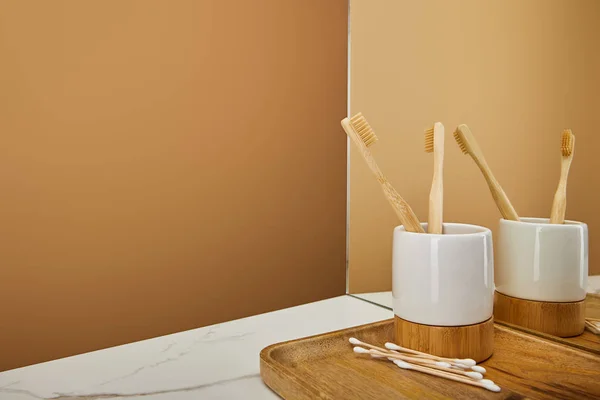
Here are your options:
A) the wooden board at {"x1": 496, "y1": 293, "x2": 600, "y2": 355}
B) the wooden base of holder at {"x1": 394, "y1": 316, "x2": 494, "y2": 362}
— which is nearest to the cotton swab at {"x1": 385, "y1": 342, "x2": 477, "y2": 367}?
the wooden base of holder at {"x1": 394, "y1": 316, "x2": 494, "y2": 362}

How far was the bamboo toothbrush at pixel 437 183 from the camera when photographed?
1.63 feet

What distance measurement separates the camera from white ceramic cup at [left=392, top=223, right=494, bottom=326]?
A: 45cm

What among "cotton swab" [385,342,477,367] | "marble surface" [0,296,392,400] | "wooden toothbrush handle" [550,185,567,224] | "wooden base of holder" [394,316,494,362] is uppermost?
"wooden toothbrush handle" [550,185,567,224]

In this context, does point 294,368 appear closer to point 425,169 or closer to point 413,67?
point 425,169

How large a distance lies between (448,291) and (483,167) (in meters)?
0.20

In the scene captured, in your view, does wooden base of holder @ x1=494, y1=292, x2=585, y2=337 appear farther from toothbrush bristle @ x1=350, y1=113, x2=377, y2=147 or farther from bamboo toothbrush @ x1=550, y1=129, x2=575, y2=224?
toothbrush bristle @ x1=350, y1=113, x2=377, y2=147

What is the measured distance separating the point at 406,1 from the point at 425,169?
287 mm

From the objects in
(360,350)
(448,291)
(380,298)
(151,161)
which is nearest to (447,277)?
(448,291)

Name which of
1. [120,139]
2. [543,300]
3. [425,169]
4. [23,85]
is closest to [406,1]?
[425,169]

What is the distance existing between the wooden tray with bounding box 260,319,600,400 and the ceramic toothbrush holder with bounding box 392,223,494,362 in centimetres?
4

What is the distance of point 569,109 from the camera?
23.7 inches

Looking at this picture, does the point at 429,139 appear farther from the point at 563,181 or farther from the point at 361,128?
the point at 563,181

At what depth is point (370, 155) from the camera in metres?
0.49

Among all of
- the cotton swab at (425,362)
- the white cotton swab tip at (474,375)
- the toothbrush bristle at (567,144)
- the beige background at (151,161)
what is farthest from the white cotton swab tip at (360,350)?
the beige background at (151,161)
